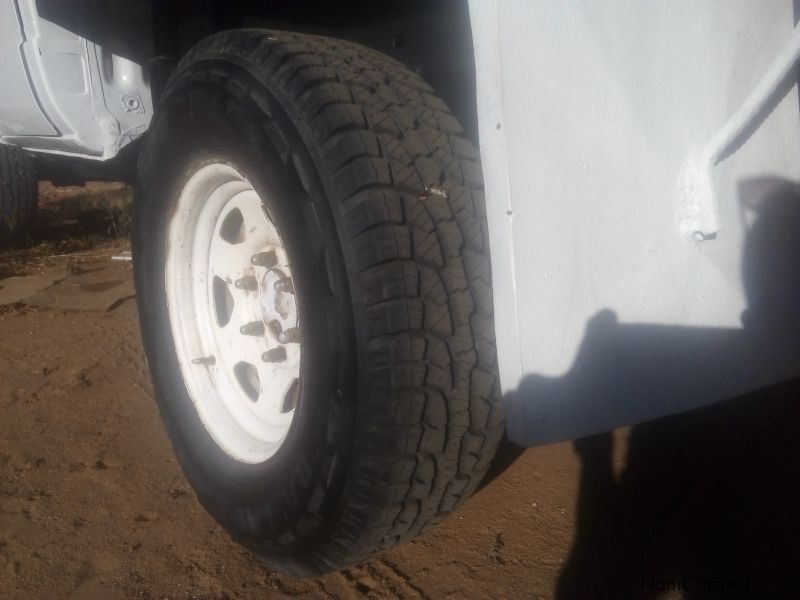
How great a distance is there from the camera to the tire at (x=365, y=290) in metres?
1.42

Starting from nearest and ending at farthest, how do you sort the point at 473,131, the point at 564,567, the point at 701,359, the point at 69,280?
1. the point at 701,359
2. the point at 564,567
3. the point at 473,131
4. the point at 69,280

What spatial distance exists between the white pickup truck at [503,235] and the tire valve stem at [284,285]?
0.36 m

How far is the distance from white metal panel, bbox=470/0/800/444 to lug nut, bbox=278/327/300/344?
725 millimetres

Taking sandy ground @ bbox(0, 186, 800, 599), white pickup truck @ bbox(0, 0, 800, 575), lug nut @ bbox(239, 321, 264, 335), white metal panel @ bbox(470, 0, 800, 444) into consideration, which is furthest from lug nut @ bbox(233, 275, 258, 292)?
white metal panel @ bbox(470, 0, 800, 444)

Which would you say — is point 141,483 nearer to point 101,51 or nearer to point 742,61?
point 101,51

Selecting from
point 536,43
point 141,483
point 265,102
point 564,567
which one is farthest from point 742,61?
point 141,483

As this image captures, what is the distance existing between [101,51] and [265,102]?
1584mm

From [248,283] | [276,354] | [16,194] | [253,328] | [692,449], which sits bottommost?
[692,449]

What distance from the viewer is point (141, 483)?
233 centimetres

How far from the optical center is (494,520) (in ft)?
6.73

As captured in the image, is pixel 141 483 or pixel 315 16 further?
pixel 315 16

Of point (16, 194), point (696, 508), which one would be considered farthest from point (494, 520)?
point (16, 194)

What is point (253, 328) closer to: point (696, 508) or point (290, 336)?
point (290, 336)

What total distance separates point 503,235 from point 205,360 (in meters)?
1.29
